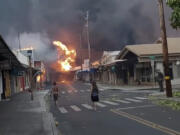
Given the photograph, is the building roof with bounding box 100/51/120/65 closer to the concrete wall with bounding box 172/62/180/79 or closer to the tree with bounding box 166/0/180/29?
the concrete wall with bounding box 172/62/180/79

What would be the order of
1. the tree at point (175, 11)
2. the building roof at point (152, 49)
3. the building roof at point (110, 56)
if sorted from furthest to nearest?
the building roof at point (110, 56) → the building roof at point (152, 49) → the tree at point (175, 11)

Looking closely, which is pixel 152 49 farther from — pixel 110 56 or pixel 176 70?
pixel 110 56

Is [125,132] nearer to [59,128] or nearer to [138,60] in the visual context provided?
[59,128]

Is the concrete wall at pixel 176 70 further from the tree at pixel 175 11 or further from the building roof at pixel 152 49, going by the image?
the tree at pixel 175 11

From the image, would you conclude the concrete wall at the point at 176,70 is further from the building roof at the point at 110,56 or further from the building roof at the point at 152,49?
the building roof at the point at 110,56

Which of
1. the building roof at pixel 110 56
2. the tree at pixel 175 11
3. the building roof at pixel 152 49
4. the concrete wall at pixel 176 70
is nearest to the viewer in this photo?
the tree at pixel 175 11

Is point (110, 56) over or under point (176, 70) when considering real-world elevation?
over

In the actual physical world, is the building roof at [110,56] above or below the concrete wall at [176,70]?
above

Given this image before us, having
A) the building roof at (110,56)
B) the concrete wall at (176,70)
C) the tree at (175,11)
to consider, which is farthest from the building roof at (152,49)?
the tree at (175,11)

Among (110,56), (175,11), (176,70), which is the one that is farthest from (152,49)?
(175,11)

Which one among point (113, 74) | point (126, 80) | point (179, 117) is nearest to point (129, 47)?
point (126, 80)

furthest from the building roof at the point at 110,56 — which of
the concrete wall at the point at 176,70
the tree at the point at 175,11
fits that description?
the tree at the point at 175,11

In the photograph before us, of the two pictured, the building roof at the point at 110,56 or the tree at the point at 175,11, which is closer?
the tree at the point at 175,11

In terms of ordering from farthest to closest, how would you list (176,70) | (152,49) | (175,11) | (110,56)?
(110,56), (152,49), (176,70), (175,11)
